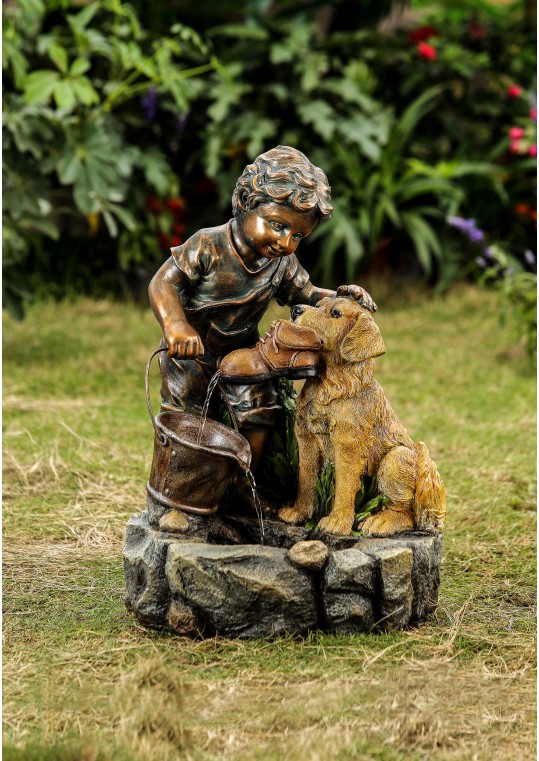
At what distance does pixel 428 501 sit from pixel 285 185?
103 cm

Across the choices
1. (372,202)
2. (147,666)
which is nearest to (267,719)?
(147,666)

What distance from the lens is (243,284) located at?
3.26 meters

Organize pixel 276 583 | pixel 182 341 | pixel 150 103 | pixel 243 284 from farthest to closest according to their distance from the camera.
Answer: pixel 150 103, pixel 243 284, pixel 182 341, pixel 276 583

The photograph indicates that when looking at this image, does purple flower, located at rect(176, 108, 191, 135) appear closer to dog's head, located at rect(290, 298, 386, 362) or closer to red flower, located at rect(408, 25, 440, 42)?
red flower, located at rect(408, 25, 440, 42)

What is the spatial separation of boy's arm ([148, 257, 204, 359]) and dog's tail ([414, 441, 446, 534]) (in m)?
0.76

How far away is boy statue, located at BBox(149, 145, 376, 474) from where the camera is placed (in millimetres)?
3080

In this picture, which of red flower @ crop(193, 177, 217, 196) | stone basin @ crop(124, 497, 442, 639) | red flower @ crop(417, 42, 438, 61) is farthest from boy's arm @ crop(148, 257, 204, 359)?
red flower @ crop(417, 42, 438, 61)

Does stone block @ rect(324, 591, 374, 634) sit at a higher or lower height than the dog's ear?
lower

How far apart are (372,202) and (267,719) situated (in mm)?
5922

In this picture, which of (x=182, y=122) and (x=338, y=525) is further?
(x=182, y=122)

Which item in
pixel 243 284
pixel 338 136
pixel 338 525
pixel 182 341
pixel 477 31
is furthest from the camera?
pixel 477 31

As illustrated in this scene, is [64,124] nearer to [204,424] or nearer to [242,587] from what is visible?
[204,424]

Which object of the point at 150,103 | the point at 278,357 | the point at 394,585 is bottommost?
the point at 394,585

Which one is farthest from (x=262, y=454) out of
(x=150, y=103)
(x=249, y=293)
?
(x=150, y=103)
